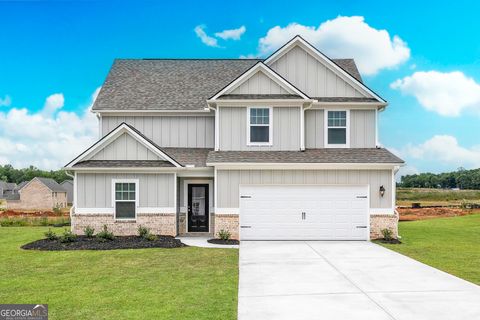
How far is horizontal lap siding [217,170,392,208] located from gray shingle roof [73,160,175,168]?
2.34 metres

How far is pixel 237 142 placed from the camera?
17.4 m

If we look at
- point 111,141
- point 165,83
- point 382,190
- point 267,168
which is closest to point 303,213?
point 267,168

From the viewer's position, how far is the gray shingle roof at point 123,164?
16.7 meters

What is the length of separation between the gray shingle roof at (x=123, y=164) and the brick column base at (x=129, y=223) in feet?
6.31

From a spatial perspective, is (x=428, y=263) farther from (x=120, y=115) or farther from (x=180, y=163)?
(x=120, y=115)

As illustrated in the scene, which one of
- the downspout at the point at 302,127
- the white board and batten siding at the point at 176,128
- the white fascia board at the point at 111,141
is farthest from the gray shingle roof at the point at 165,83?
the downspout at the point at 302,127

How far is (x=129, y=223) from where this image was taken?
16.9m

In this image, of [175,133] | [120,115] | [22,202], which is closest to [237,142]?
[175,133]

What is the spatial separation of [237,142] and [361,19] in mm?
10511

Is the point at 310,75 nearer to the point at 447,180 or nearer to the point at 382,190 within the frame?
the point at 382,190

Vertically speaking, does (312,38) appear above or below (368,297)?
above

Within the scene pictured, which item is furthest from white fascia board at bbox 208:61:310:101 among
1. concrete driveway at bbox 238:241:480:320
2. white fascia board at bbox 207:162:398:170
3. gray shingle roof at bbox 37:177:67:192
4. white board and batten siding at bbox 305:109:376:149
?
gray shingle roof at bbox 37:177:67:192

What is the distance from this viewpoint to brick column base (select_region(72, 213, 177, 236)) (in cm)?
1688

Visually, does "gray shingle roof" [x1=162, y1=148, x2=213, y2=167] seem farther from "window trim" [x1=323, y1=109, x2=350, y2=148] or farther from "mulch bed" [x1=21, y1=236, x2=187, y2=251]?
"window trim" [x1=323, y1=109, x2=350, y2=148]
